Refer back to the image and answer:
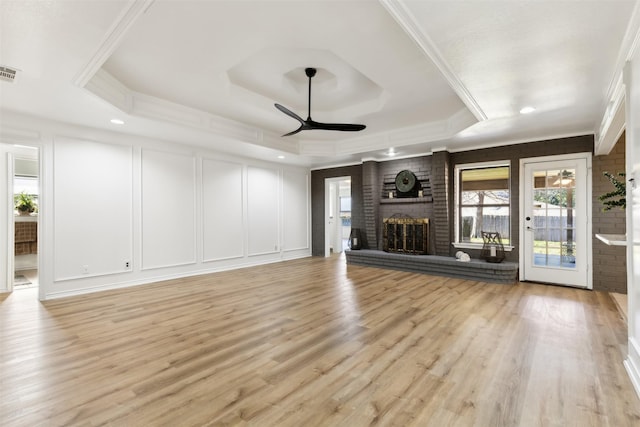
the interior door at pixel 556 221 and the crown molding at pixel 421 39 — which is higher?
the crown molding at pixel 421 39

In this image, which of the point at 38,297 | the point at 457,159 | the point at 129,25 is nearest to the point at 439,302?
the point at 457,159

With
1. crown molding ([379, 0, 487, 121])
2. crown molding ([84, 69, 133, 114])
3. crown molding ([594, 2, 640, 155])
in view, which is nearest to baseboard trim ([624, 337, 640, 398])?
crown molding ([594, 2, 640, 155])

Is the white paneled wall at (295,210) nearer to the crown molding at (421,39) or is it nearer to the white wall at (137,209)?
the white wall at (137,209)

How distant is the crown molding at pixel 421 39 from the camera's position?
188 centimetres

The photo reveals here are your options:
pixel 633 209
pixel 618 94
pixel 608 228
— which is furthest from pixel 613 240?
pixel 608 228

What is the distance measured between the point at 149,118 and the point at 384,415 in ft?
14.5

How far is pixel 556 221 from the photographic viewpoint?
502cm

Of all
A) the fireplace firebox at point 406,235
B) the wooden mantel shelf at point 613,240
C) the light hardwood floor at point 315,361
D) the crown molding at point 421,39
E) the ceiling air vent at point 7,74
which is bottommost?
the light hardwood floor at point 315,361

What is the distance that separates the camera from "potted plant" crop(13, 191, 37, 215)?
6250 mm

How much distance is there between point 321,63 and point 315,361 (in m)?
3.11

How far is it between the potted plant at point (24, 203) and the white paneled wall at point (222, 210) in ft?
12.5

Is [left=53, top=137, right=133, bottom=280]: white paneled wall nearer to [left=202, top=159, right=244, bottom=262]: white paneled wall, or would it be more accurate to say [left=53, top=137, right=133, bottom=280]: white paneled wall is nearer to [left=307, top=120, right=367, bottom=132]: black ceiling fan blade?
[left=202, top=159, right=244, bottom=262]: white paneled wall

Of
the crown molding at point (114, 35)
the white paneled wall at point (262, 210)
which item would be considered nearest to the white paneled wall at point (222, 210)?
the white paneled wall at point (262, 210)

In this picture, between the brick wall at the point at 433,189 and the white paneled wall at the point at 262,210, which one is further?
the white paneled wall at the point at 262,210
